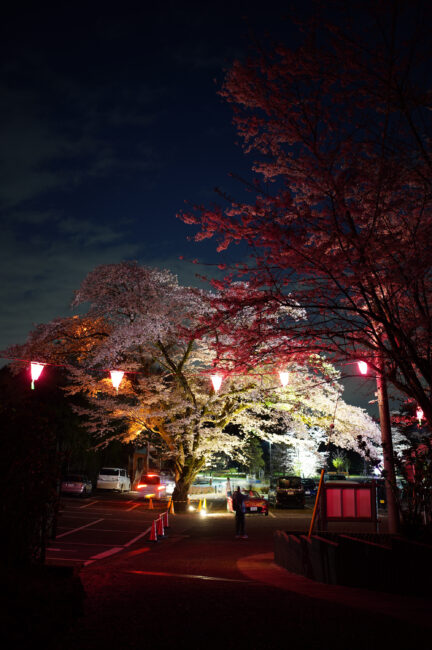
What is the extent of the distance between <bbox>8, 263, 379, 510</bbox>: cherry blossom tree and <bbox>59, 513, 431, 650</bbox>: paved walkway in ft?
52.9

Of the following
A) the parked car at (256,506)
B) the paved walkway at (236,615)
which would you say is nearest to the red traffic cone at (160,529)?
the paved walkway at (236,615)

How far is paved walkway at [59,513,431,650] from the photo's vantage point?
14.0 ft

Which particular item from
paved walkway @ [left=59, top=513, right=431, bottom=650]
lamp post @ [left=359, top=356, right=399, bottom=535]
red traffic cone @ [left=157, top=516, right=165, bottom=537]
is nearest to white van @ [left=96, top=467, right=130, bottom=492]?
red traffic cone @ [left=157, top=516, right=165, bottom=537]

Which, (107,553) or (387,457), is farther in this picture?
(107,553)

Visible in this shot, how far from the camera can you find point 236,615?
502 cm

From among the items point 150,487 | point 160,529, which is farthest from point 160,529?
point 150,487

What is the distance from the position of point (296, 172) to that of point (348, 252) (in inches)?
76.7

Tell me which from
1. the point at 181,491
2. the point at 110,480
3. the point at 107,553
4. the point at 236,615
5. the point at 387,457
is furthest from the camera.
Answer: the point at 110,480

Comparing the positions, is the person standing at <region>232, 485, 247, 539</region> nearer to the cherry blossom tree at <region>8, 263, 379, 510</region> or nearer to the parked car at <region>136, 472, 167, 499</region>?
the cherry blossom tree at <region>8, 263, 379, 510</region>

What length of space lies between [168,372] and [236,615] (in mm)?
22429

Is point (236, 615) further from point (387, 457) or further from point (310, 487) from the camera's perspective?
point (310, 487)

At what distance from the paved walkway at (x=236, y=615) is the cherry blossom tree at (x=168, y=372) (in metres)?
16.1

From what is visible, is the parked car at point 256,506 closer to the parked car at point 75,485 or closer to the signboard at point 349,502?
the signboard at point 349,502

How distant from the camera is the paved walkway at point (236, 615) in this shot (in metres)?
4.26
